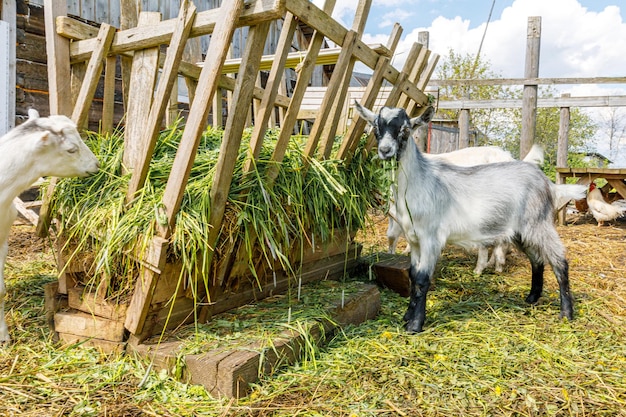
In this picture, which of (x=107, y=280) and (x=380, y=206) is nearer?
(x=107, y=280)

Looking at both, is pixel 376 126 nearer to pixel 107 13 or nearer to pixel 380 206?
pixel 380 206

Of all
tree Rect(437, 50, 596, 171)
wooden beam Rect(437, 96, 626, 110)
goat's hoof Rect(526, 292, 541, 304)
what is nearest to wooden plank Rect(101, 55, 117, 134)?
goat's hoof Rect(526, 292, 541, 304)

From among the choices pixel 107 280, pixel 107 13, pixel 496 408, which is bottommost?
pixel 496 408

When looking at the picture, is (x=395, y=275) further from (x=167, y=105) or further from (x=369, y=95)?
(x=167, y=105)

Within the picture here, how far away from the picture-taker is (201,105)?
8.59 feet

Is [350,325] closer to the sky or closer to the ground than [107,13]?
closer to the ground

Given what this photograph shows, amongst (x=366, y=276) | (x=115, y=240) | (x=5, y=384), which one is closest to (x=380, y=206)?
(x=366, y=276)

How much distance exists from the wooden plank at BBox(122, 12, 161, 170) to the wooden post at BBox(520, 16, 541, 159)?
8.61 meters

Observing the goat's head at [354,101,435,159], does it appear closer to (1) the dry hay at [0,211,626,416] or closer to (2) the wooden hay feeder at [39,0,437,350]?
(2) the wooden hay feeder at [39,0,437,350]

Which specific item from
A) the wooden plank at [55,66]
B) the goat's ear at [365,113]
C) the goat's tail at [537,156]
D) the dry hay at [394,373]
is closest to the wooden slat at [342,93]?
the goat's ear at [365,113]

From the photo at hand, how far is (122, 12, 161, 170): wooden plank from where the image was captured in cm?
285

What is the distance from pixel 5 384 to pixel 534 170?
4.46 meters

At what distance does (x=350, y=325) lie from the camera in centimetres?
369

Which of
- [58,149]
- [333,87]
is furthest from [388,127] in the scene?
[58,149]
